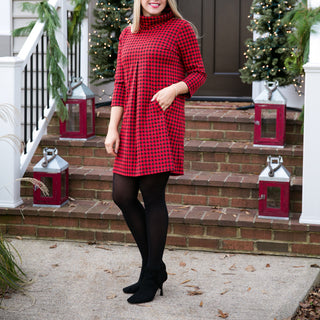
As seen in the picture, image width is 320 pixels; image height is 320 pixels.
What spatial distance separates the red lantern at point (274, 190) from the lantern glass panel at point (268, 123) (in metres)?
0.68

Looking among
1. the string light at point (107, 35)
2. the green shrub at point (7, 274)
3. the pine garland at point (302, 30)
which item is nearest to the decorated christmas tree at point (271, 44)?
the pine garland at point (302, 30)

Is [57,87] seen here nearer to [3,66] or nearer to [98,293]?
[3,66]

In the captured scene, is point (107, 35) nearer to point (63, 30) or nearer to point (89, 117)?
point (63, 30)

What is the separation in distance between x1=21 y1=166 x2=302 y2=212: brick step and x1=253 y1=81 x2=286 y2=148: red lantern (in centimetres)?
34

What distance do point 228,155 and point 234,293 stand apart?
156 cm

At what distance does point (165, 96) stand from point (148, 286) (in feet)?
3.19

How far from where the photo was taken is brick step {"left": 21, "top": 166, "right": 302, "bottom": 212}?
4.54 meters

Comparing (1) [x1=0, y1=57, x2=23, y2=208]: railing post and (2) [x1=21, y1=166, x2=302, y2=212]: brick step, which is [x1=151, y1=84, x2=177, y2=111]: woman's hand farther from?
(1) [x1=0, y1=57, x2=23, y2=208]: railing post

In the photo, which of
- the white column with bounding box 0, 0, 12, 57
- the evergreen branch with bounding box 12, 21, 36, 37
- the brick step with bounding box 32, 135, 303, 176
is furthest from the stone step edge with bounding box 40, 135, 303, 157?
the white column with bounding box 0, 0, 12, 57

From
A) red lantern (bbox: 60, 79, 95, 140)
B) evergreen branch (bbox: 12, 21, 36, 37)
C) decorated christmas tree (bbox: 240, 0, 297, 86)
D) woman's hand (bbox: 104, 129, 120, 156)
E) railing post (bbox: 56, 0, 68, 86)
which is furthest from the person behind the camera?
decorated christmas tree (bbox: 240, 0, 297, 86)

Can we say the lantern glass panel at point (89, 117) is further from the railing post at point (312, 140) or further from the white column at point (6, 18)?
the railing post at point (312, 140)

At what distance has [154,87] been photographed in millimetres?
3256

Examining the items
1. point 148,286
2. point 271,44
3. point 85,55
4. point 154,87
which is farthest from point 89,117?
point 148,286

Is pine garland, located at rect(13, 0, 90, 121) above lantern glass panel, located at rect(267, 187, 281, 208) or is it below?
above
